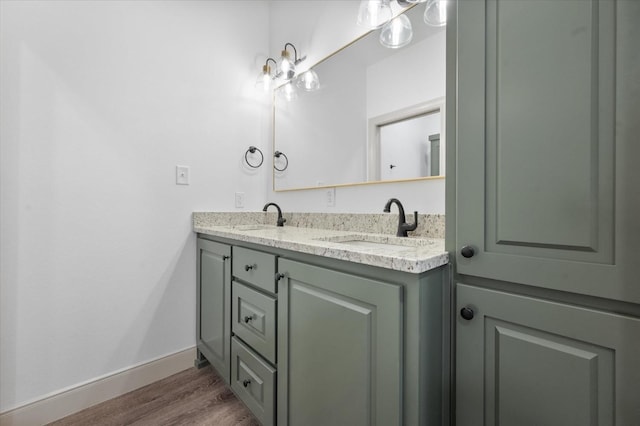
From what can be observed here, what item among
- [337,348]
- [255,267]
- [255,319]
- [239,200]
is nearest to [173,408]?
[255,319]

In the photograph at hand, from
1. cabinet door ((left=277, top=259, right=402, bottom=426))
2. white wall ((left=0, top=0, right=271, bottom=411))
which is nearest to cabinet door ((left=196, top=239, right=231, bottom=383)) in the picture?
white wall ((left=0, top=0, right=271, bottom=411))

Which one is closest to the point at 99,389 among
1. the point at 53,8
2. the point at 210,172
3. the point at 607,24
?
the point at 210,172

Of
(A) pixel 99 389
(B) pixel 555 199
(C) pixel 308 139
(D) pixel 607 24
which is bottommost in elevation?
(A) pixel 99 389

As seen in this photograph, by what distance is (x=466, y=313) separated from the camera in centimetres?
79

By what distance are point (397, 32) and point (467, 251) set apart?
119 cm

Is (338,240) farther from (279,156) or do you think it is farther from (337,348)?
(279,156)

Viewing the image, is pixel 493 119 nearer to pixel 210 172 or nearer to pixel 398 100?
pixel 398 100

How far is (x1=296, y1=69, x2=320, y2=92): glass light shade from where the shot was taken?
195cm

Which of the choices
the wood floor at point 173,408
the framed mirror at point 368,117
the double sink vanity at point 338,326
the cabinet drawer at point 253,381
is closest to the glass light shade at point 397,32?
the framed mirror at point 368,117

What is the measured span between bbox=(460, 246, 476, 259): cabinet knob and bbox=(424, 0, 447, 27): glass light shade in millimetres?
1082

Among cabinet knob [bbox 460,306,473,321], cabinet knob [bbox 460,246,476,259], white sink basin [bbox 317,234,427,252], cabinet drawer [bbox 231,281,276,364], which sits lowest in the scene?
cabinet drawer [bbox 231,281,276,364]

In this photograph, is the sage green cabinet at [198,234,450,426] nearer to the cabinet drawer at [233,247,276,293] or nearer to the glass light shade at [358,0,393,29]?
the cabinet drawer at [233,247,276,293]

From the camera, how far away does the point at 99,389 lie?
1.55 metres

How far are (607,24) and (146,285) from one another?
7.08ft
